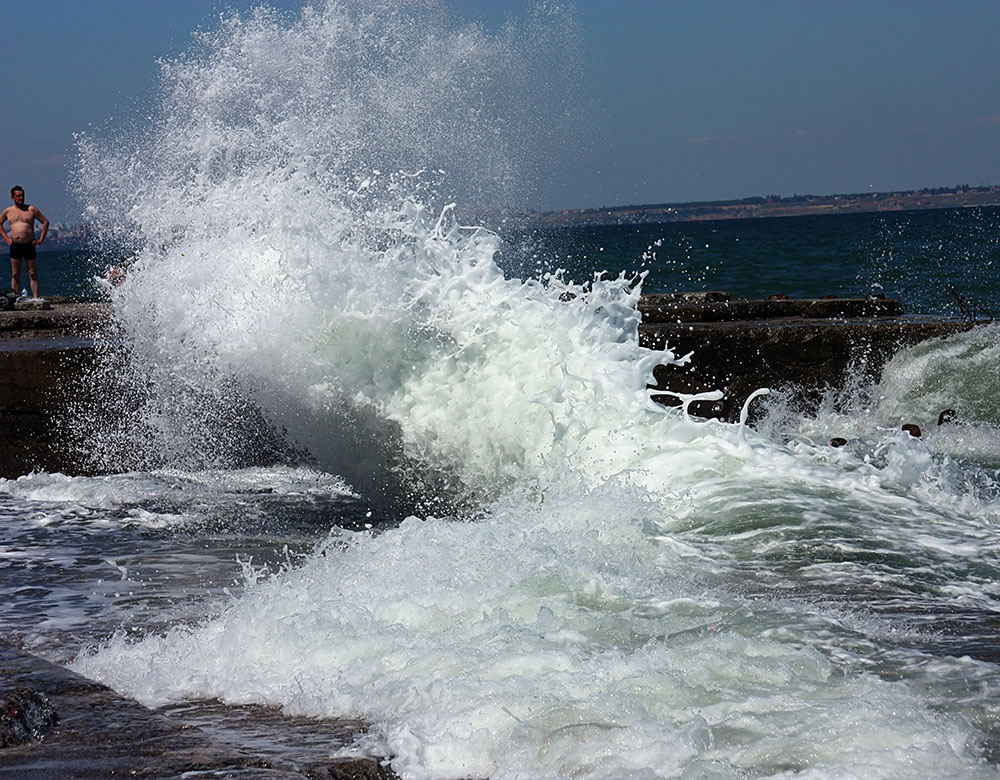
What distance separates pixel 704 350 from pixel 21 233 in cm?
933

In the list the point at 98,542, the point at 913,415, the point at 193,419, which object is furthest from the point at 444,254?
the point at 913,415

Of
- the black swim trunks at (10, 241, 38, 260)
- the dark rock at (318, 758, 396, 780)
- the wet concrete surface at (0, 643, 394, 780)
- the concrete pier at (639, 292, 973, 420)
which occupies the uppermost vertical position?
the black swim trunks at (10, 241, 38, 260)

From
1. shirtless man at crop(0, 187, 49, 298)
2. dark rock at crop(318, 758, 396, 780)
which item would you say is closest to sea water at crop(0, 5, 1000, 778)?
dark rock at crop(318, 758, 396, 780)

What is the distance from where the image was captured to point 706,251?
4762 cm

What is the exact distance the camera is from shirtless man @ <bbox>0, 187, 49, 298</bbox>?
48.0ft

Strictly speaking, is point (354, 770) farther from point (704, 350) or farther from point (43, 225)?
point (43, 225)

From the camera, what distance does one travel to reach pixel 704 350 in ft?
29.8

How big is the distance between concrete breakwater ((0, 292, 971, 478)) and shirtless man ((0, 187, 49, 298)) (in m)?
3.69

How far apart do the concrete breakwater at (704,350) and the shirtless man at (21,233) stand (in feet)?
12.1

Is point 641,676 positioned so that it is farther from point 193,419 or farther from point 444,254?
point 193,419

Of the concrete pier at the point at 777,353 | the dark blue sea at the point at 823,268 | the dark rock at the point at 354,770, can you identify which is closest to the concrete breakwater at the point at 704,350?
the concrete pier at the point at 777,353

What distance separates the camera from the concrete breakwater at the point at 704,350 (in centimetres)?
828

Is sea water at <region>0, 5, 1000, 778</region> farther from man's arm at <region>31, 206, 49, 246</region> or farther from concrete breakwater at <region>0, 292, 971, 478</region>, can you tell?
man's arm at <region>31, 206, 49, 246</region>

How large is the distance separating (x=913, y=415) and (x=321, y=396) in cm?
453
